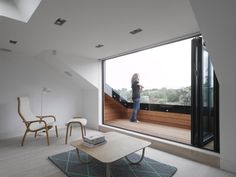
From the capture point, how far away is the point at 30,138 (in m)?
3.53

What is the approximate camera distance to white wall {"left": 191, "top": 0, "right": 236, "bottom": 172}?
1.41 m

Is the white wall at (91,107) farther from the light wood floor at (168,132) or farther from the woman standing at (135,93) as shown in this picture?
the woman standing at (135,93)

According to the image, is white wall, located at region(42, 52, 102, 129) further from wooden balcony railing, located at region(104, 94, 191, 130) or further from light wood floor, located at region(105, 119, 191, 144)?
light wood floor, located at region(105, 119, 191, 144)

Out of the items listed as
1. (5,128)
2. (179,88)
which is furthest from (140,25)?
(5,128)

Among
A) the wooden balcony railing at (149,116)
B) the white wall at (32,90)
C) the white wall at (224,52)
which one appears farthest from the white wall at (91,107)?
the white wall at (224,52)

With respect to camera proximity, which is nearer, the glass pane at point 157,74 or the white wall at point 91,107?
the glass pane at point 157,74

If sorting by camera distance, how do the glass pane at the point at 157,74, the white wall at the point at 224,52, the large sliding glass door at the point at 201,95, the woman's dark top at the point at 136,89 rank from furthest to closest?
the woman's dark top at the point at 136,89 → the glass pane at the point at 157,74 → the large sliding glass door at the point at 201,95 → the white wall at the point at 224,52

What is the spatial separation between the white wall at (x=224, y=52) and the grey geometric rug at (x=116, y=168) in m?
0.80

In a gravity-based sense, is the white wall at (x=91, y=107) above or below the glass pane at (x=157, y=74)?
below

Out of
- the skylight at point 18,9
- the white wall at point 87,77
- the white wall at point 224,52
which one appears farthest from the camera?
the white wall at point 87,77

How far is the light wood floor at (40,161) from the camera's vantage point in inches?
83.0

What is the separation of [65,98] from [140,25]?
3.16 m

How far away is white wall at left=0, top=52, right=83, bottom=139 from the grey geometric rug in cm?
186

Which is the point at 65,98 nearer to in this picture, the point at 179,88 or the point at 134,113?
the point at 134,113
